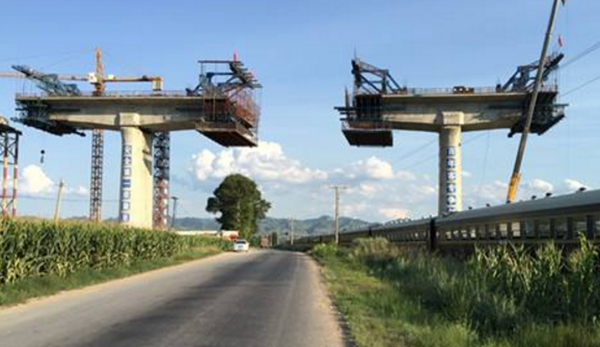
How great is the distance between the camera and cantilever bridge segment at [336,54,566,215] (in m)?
61.9

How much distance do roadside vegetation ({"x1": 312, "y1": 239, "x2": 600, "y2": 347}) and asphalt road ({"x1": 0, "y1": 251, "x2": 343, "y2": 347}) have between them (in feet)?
3.54

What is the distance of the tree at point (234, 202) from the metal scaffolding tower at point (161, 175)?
1531 inches

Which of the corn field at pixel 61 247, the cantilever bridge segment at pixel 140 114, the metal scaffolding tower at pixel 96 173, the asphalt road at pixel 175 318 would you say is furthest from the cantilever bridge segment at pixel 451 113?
the metal scaffolding tower at pixel 96 173

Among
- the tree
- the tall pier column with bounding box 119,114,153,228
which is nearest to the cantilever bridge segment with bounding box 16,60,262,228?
the tall pier column with bounding box 119,114,153,228

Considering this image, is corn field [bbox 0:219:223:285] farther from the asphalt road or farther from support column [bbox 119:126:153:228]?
support column [bbox 119:126:153:228]

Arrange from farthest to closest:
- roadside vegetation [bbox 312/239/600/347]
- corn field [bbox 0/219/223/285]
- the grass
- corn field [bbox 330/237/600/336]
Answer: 1. corn field [bbox 0/219/223/285]
2. the grass
3. corn field [bbox 330/237/600/336]
4. roadside vegetation [bbox 312/239/600/347]

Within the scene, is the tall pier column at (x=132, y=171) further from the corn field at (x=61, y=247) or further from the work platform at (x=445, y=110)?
the corn field at (x=61, y=247)

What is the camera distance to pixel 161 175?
93062 millimetres

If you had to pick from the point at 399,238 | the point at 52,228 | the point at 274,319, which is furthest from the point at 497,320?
the point at 399,238

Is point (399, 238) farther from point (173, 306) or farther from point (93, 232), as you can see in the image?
point (173, 306)

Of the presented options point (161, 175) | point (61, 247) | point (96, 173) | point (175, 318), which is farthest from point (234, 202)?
point (175, 318)

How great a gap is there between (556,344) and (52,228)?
65.1 ft

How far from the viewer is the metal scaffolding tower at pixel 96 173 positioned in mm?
109062

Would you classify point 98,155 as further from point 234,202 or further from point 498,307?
point 498,307
